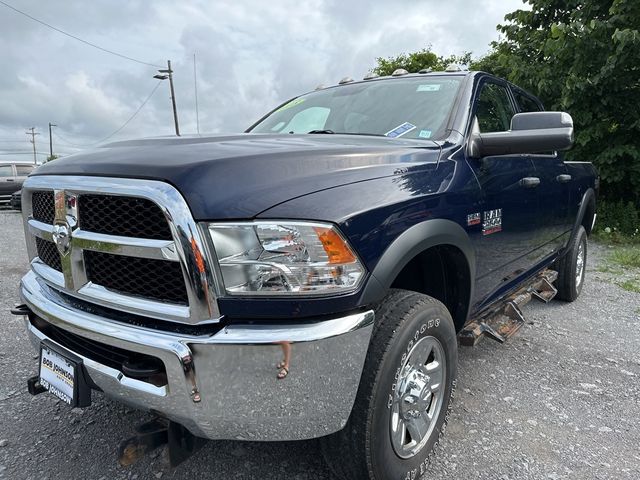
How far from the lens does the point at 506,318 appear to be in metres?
3.22

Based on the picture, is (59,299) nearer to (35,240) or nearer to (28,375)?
(35,240)

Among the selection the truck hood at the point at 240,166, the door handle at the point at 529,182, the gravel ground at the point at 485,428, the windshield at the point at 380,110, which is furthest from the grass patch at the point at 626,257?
the truck hood at the point at 240,166

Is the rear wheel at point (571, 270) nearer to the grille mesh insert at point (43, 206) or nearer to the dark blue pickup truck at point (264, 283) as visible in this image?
the dark blue pickup truck at point (264, 283)

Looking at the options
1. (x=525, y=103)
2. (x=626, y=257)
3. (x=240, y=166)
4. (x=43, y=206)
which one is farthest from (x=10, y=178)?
(x=240, y=166)

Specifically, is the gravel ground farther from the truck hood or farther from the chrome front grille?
the truck hood

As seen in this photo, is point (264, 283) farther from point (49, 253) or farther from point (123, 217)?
point (49, 253)

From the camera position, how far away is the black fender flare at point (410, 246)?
5.35 feet

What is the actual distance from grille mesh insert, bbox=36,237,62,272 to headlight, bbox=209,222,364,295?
0.94 metres

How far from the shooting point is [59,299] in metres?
1.94

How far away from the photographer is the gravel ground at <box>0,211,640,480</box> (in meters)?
2.13

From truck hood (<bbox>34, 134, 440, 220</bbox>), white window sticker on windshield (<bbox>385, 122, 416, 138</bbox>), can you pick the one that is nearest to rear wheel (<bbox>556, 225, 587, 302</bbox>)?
white window sticker on windshield (<bbox>385, 122, 416, 138</bbox>)

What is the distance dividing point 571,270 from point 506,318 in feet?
5.61

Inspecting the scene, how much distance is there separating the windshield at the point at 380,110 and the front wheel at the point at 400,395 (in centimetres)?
100

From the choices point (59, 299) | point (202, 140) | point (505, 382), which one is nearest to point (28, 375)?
point (59, 299)
